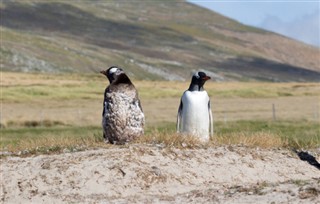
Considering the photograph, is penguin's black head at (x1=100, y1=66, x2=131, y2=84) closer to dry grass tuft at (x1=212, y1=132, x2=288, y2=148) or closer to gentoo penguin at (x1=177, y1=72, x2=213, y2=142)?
gentoo penguin at (x1=177, y1=72, x2=213, y2=142)

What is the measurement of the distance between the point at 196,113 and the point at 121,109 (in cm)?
182

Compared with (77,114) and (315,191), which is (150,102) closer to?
(77,114)

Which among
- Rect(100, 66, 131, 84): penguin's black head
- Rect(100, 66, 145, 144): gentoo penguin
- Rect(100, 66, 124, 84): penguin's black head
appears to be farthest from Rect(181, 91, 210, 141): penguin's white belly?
Rect(100, 66, 124, 84): penguin's black head

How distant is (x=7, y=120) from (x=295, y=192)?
99.7ft

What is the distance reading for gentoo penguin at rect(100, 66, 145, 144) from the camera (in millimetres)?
15555

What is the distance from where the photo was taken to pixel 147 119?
43.8 meters

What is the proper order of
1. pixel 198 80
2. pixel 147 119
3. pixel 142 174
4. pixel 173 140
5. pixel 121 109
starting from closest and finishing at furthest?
pixel 142 174
pixel 173 140
pixel 121 109
pixel 198 80
pixel 147 119

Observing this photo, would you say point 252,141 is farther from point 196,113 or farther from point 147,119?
point 147,119

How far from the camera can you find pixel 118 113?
15.6 meters

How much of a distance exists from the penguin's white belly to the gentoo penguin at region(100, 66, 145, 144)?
135cm

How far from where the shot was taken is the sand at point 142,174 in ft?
43.7

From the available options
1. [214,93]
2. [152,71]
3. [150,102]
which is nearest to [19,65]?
[152,71]

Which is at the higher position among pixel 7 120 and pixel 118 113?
pixel 118 113

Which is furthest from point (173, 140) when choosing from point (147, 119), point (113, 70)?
point (147, 119)
